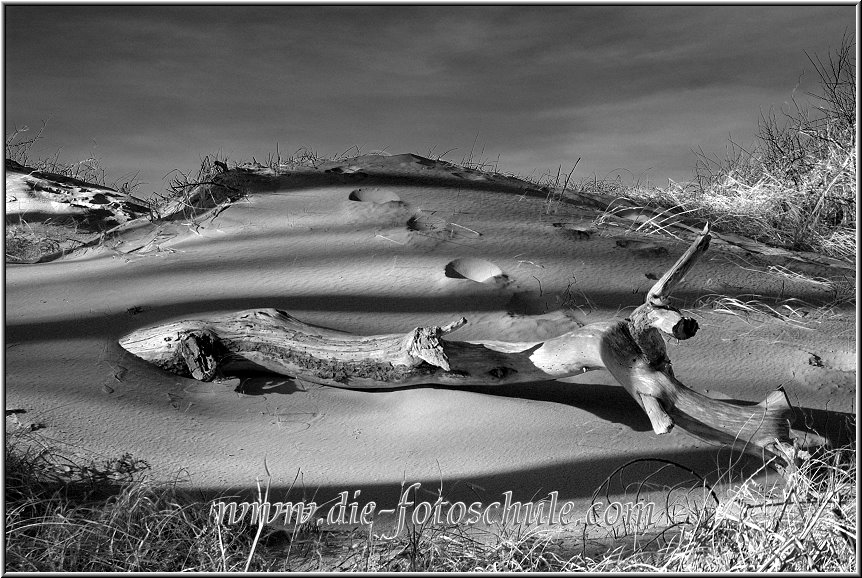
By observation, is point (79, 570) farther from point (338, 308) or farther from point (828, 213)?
point (828, 213)

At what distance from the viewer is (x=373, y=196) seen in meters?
6.43

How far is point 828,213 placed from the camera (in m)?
7.18

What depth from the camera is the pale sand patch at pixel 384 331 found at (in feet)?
12.2

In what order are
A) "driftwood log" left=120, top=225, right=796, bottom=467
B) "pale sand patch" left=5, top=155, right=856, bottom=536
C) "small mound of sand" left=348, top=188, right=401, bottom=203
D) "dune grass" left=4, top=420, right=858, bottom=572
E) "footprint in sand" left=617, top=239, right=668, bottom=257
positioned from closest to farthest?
"dune grass" left=4, top=420, right=858, bottom=572 → "driftwood log" left=120, top=225, right=796, bottom=467 → "pale sand patch" left=5, top=155, right=856, bottom=536 → "footprint in sand" left=617, top=239, right=668, bottom=257 → "small mound of sand" left=348, top=188, right=401, bottom=203

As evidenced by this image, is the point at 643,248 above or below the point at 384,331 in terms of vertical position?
above

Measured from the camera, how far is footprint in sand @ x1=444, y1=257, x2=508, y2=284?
17.0ft

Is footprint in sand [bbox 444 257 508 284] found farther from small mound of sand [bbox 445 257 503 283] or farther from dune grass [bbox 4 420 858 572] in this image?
dune grass [bbox 4 420 858 572]

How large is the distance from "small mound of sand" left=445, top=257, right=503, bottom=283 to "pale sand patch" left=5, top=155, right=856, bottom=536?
0.05ft

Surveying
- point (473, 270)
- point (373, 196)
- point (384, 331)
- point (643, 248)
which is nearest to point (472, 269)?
point (473, 270)

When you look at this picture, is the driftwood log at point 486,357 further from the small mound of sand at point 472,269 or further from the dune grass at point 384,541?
the small mound of sand at point 472,269

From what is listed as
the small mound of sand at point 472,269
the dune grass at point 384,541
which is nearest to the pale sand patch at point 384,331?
the small mound of sand at point 472,269

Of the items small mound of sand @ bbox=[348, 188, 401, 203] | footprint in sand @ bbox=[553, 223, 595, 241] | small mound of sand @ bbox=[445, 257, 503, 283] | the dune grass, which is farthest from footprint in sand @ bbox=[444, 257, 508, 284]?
the dune grass

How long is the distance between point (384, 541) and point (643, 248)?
353cm

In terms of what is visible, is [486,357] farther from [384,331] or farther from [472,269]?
[472,269]
